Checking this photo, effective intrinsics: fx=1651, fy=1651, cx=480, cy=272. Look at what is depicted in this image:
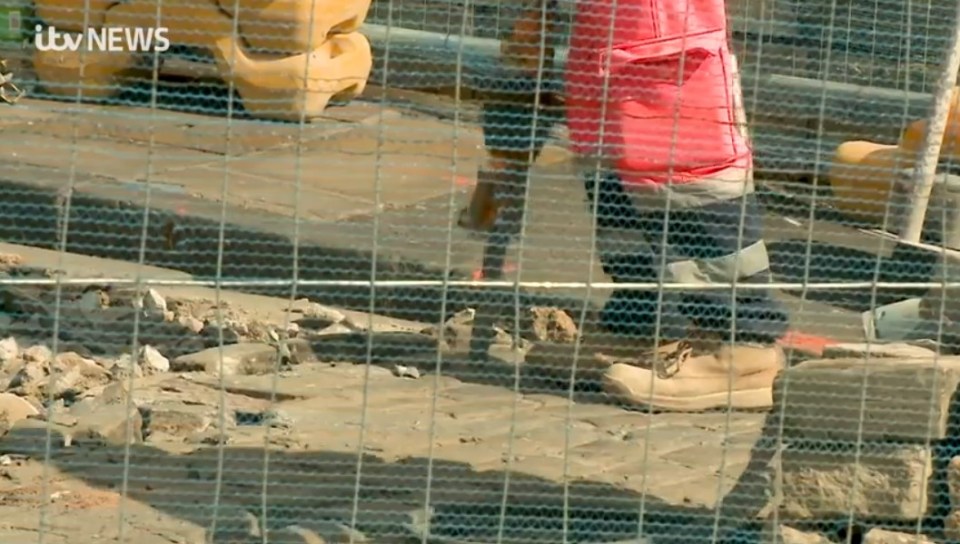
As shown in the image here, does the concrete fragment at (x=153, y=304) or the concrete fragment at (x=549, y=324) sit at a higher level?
the concrete fragment at (x=549, y=324)

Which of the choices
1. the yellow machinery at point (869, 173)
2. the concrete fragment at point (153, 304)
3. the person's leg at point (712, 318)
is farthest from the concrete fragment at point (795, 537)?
the concrete fragment at point (153, 304)

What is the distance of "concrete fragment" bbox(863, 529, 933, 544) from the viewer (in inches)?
157

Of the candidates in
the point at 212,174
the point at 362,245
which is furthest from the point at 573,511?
the point at 212,174

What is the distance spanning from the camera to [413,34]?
19.3ft

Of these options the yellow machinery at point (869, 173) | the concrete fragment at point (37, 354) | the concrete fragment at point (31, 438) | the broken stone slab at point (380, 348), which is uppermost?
the yellow machinery at point (869, 173)

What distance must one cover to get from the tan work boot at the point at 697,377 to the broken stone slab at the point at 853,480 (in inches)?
30.7

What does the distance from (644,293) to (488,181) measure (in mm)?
756

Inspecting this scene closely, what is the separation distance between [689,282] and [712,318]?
0.12 meters

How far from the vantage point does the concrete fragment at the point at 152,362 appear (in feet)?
18.1

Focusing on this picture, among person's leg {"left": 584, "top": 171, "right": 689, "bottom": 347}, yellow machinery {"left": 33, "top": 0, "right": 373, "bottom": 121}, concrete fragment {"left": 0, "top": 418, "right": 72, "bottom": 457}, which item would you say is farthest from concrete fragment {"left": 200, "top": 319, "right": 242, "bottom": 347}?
person's leg {"left": 584, "top": 171, "right": 689, "bottom": 347}

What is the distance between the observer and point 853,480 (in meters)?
3.99

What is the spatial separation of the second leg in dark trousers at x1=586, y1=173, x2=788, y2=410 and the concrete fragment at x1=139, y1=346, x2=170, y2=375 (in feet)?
5.10

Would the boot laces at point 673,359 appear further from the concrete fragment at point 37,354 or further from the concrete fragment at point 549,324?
the concrete fragment at point 37,354

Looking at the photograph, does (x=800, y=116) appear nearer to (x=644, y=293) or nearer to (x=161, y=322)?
(x=644, y=293)
